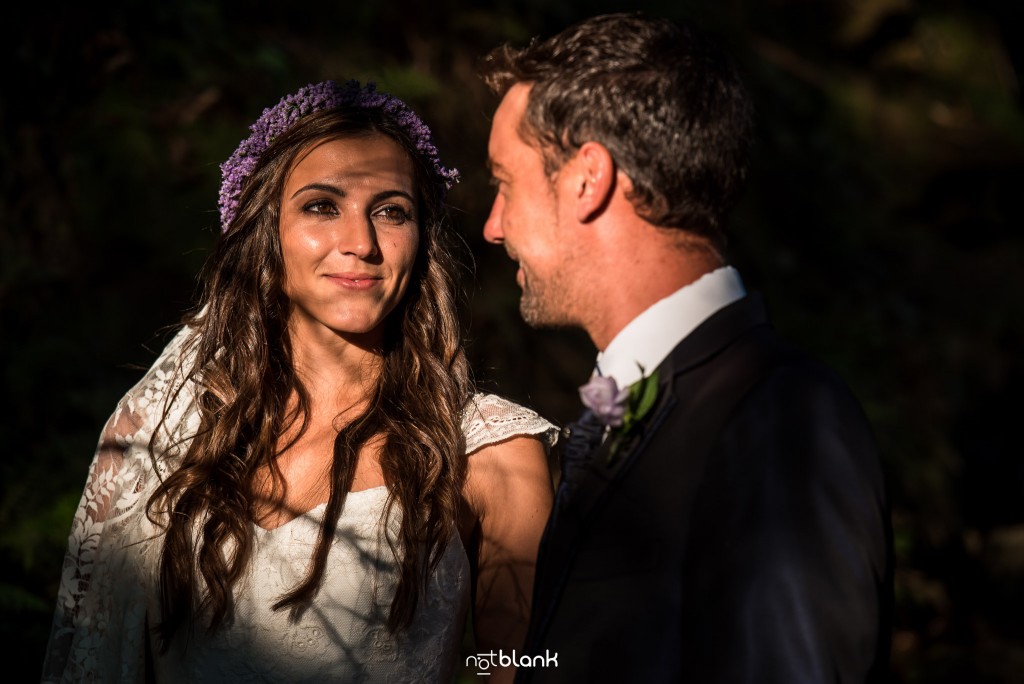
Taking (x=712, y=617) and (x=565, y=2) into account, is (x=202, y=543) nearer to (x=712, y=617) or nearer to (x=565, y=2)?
(x=712, y=617)

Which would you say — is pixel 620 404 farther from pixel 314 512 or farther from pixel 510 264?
pixel 510 264

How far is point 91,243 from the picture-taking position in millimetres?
6254

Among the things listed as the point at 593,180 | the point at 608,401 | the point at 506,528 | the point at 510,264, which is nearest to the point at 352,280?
the point at 506,528

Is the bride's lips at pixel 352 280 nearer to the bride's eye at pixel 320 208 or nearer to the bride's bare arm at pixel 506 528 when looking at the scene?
the bride's eye at pixel 320 208

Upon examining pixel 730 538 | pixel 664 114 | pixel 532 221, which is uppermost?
pixel 664 114

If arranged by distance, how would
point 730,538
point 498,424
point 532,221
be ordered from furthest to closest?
point 498,424
point 532,221
point 730,538

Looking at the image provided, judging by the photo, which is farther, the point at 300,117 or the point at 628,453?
the point at 300,117

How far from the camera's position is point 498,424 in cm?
298

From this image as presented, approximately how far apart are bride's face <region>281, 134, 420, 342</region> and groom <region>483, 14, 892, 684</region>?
0.90 m

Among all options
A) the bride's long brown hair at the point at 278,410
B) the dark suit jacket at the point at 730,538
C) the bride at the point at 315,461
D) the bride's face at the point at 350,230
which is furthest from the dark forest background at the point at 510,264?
the dark suit jacket at the point at 730,538

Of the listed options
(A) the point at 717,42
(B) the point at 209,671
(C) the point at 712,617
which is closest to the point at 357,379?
(B) the point at 209,671

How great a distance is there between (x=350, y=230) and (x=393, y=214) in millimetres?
160

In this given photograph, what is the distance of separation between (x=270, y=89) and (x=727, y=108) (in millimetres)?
4934

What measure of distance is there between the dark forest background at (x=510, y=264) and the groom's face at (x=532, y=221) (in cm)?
143
